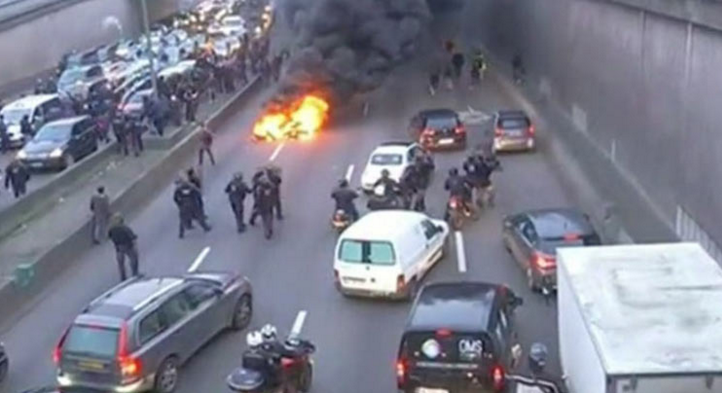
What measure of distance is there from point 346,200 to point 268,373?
32.7 feet

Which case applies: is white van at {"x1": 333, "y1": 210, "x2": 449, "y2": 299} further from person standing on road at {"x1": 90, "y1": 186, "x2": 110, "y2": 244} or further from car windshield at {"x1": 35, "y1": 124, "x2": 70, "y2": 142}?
car windshield at {"x1": 35, "y1": 124, "x2": 70, "y2": 142}

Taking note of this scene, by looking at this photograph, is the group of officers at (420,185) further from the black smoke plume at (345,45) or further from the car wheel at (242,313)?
the black smoke plume at (345,45)

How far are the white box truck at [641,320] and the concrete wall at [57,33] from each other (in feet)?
141

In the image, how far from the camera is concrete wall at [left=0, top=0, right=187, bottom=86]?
5334 centimetres

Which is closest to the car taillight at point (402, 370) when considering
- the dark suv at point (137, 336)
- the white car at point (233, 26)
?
the dark suv at point (137, 336)

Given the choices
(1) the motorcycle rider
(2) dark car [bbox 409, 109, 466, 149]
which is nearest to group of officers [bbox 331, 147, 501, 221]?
(1) the motorcycle rider

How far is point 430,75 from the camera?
48781 millimetres

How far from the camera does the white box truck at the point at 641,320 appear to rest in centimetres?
1041

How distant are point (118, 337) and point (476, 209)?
39.2 ft

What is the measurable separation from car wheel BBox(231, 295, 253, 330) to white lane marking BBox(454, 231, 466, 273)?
460 cm

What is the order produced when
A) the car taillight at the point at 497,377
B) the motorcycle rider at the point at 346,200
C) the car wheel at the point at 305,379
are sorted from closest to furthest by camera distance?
the car taillight at the point at 497,377 < the car wheel at the point at 305,379 < the motorcycle rider at the point at 346,200

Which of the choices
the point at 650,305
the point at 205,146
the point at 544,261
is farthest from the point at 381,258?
the point at 205,146

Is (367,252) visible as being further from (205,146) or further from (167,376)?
(205,146)

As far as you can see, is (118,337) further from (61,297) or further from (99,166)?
(99,166)
